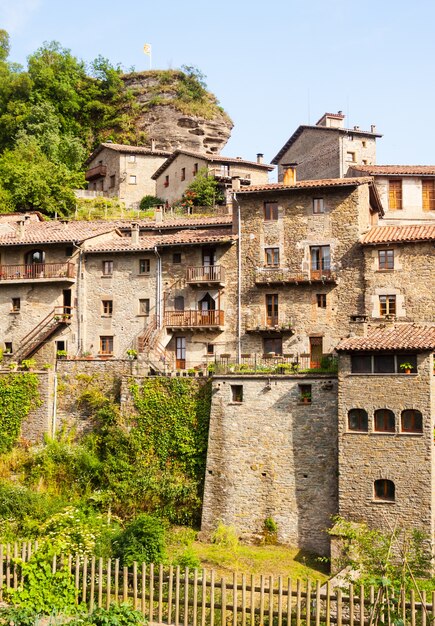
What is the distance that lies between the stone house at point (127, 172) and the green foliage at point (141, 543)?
45.6 meters

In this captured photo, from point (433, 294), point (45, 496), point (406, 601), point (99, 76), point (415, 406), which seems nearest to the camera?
point (406, 601)

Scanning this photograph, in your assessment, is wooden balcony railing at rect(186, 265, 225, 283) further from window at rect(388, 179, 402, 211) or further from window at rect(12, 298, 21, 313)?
window at rect(388, 179, 402, 211)

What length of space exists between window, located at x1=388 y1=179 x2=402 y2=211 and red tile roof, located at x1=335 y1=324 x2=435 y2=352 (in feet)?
69.7

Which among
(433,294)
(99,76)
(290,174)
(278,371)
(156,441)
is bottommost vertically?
(156,441)

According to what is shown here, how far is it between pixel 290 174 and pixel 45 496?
75.3ft

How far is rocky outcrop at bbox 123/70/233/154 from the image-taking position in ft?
254

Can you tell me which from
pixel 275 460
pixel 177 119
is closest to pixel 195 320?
pixel 275 460

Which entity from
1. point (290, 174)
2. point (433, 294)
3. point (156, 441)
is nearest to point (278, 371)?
point (156, 441)

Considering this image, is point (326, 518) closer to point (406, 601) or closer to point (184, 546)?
point (184, 546)

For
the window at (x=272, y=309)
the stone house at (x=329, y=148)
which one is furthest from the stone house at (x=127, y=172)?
the window at (x=272, y=309)

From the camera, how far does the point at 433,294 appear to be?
123ft

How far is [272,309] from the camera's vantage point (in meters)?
40.2

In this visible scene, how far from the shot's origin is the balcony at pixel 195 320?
40453mm

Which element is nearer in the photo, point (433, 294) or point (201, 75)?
point (433, 294)
